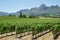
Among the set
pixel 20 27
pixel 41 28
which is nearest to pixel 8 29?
pixel 20 27

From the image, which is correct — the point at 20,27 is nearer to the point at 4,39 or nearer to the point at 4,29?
the point at 4,29

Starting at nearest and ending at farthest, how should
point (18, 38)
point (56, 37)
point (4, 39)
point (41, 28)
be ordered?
point (56, 37)
point (18, 38)
point (4, 39)
point (41, 28)

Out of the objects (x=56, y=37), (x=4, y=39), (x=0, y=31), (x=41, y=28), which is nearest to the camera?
(x=56, y=37)

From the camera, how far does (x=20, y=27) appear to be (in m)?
20.2

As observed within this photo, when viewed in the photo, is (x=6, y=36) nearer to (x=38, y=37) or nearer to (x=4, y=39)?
(x=4, y=39)

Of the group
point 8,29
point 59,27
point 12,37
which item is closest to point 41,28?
point 59,27

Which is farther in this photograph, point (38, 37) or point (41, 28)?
point (41, 28)

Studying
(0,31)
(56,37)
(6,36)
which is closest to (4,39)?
(6,36)

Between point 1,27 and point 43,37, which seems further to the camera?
point 1,27

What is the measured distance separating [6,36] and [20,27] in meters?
7.71

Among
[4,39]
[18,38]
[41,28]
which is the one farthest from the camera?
[41,28]

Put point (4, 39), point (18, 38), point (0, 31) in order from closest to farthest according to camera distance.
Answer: point (18, 38) < point (4, 39) < point (0, 31)

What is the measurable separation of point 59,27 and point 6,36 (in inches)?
301

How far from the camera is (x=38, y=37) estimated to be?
34.7 feet
